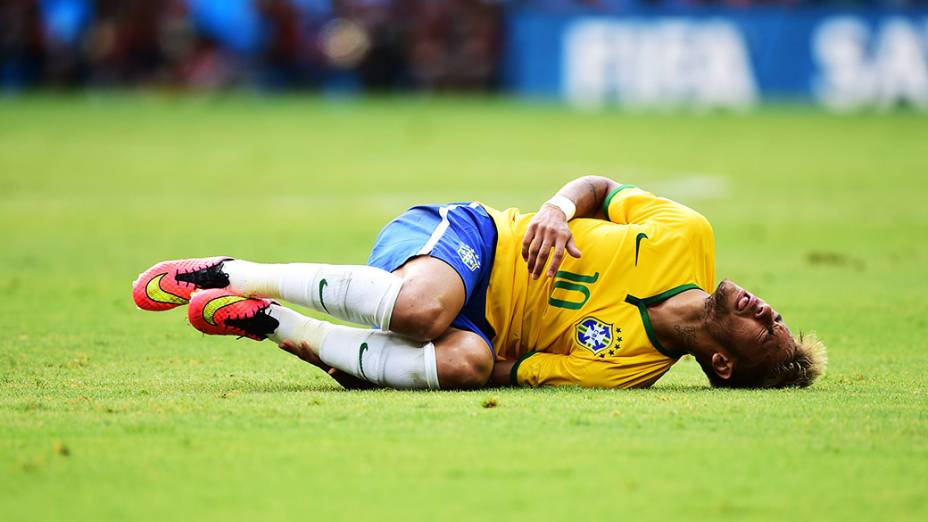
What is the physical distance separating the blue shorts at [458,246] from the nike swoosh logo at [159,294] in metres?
0.86

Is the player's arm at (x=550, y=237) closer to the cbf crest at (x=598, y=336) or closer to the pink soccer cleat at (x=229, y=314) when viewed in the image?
the cbf crest at (x=598, y=336)

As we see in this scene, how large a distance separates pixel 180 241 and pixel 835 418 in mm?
7194

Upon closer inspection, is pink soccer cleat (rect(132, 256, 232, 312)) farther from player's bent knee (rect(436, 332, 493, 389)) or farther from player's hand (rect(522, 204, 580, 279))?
player's hand (rect(522, 204, 580, 279))

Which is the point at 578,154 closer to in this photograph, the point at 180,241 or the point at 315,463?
the point at 180,241

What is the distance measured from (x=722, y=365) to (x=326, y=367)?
5.44 feet

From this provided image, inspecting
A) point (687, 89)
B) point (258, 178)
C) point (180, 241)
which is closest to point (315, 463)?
point (180, 241)

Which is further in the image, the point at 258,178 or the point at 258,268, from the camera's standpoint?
the point at 258,178

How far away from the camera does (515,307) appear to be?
19.9 feet

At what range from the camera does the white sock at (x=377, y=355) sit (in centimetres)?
580

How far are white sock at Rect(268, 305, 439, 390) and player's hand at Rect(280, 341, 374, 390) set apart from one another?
0.10 feet

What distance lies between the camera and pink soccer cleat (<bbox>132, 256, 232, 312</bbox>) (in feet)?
20.1

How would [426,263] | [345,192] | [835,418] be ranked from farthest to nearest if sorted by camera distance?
[345,192] < [426,263] < [835,418]

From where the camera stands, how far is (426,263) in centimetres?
589

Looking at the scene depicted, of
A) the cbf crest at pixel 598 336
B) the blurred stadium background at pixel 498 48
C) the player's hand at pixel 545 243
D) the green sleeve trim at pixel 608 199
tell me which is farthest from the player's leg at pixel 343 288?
the blurred stadium background at pixel 498 48
